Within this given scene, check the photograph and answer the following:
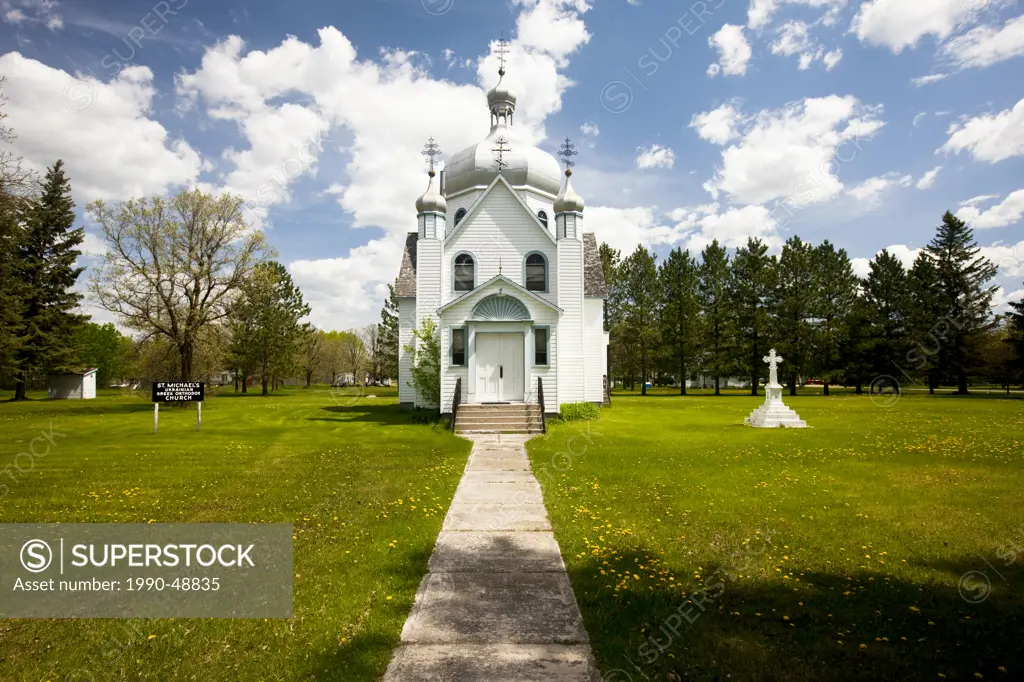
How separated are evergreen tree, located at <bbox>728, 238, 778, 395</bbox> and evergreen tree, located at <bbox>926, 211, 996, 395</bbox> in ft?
49.5

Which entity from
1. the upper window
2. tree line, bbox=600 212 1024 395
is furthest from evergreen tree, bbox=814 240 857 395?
the upper window

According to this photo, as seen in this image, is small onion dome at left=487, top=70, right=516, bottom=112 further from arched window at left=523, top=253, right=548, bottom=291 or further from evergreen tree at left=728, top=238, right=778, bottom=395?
evergreen tree at left=728, top=238, right=778, bottom=395

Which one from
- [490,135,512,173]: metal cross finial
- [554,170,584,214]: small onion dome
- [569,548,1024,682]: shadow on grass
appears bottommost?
[569,548,1024,682]: shadow on grass

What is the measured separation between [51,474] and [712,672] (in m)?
13.8

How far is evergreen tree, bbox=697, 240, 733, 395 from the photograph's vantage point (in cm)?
5156

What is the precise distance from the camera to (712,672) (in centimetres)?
428

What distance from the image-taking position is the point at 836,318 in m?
48.1

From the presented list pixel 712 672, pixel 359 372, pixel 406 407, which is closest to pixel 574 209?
pixel 406 407

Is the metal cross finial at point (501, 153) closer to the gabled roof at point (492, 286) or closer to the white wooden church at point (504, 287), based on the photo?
the white wooden church at point (504, 287)

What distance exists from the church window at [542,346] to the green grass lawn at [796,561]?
24.3 feet

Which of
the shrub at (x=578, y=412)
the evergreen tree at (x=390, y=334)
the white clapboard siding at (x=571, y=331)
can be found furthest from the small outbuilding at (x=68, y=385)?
the shrub at (x=578, y=412)

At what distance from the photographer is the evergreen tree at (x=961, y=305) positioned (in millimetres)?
47219

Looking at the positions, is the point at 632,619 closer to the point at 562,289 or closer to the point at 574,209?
the point at 562,289

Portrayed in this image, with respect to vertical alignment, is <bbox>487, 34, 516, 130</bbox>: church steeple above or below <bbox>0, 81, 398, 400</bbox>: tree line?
above
